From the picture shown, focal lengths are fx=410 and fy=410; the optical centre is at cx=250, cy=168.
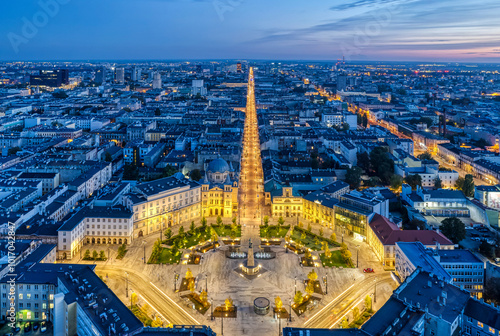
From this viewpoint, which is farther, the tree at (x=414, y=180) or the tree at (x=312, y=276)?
the tree at (x=414, y=180)

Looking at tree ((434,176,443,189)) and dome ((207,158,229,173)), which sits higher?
dome ((207,158,229,173))

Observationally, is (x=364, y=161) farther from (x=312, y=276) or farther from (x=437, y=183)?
(x=312, y=276)

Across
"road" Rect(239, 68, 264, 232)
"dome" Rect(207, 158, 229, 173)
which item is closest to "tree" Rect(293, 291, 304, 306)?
"road" Rect(239, 68, 264, 232)

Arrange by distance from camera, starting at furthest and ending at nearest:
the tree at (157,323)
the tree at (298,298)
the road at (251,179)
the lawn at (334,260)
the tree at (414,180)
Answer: the tree at (414,180) < the road at (251,179) < the lawn at (334,260) < the tree at (298,298) < the tree at (157,323)

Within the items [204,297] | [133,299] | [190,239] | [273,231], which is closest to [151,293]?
[133,299]

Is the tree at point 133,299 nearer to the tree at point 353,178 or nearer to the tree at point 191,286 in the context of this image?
the tree at point 191,286

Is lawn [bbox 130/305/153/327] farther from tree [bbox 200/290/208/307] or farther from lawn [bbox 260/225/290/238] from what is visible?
lawn [bbox 260/225/290/238]

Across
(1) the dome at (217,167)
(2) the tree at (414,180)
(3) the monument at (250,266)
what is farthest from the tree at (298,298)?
(2) the tree at (414,180)
